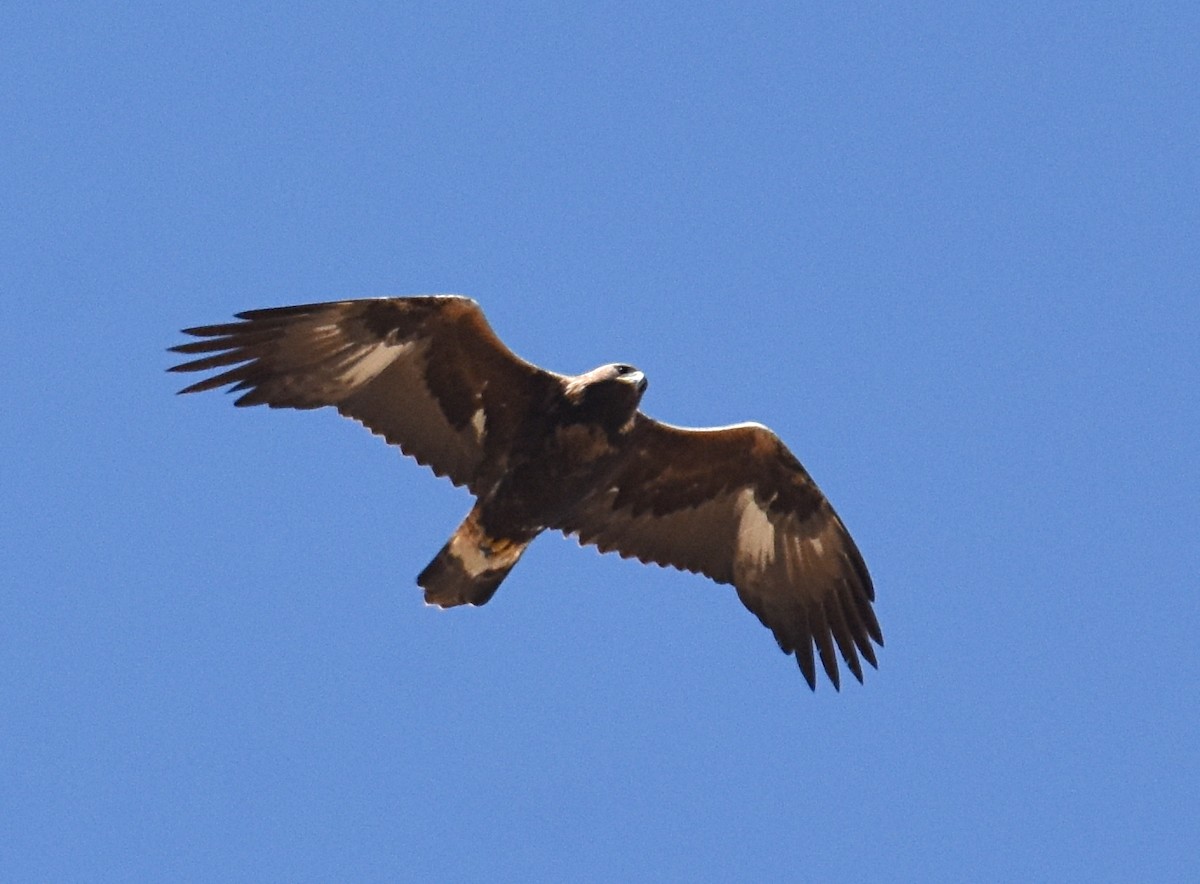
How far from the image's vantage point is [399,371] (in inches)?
618

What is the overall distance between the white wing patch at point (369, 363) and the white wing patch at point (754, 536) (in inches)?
132

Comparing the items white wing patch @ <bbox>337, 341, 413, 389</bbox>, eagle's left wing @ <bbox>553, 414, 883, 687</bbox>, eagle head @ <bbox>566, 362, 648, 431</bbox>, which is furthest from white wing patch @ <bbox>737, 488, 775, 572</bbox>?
white wing patch @ <bbox>337, 341, 413, 389</bbox>

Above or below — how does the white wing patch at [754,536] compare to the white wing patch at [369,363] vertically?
below

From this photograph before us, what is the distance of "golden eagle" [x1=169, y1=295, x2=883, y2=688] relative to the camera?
1538 cm

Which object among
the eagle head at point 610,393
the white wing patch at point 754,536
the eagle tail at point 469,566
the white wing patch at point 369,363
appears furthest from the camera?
the white wing patch at point 754,536

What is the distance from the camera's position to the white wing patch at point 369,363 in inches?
613

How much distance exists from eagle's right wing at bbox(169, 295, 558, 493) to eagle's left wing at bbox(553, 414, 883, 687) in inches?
45.6

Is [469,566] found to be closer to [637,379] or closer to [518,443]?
[518,443]

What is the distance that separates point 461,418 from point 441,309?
991 mm

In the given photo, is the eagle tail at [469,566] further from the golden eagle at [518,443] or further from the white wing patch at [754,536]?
the white wing patch at [754,536]

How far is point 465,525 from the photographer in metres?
15.8

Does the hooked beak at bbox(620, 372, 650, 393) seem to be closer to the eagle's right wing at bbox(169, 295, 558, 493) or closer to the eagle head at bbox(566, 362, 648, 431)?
the eagle head at bbox(566, 362, 648, 431)

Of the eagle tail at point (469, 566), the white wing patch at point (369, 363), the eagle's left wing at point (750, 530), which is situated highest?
the white wing patch at point (369, 363)

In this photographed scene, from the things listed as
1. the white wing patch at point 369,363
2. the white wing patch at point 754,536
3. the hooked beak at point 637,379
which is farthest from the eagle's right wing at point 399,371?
the white wing patch at point 754,536
